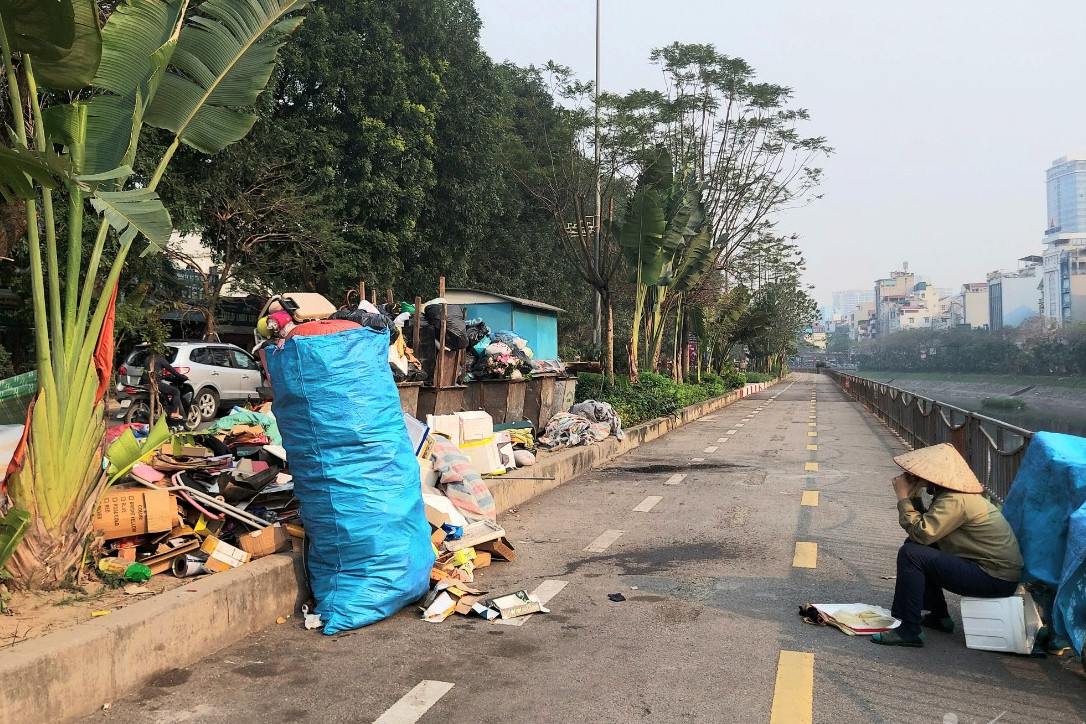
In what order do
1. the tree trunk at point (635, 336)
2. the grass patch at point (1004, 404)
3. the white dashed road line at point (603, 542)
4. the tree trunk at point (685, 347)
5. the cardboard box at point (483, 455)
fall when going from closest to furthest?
the white dashed road line at point (603, 542), the cardboard box at point (483, 455), the tree trunk at point (635, 336), the tree trunk at point (685, 347), the grass patch at point (1004, 404)

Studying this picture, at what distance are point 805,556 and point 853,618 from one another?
2.05 m

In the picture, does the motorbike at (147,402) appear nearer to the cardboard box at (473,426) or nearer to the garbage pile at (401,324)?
the garbage pile at (401,324)

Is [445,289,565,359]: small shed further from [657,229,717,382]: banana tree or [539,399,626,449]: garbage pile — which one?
[657,229,717,382]: banana tree

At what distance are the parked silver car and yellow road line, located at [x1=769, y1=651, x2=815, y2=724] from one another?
15.1 m

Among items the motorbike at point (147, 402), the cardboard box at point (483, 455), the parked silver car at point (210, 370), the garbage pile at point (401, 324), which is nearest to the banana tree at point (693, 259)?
the parked silver car at point (210, 370)

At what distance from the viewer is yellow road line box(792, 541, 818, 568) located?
7246 mm

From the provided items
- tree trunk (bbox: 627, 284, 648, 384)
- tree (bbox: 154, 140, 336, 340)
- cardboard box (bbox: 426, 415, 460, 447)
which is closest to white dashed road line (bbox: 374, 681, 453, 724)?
cardboard box (bbox: 426, 415, 460, 447)

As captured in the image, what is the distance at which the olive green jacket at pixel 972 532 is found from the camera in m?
→ 5.07

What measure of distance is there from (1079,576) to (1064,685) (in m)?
0.56

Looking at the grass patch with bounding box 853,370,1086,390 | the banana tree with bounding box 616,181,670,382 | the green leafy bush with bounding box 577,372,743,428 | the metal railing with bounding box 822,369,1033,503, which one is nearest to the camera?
the metal railing with bounding box 822,369,1033,503

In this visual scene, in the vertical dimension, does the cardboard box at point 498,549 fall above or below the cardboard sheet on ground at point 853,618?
above

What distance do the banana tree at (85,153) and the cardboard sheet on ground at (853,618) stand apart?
4.47 metres

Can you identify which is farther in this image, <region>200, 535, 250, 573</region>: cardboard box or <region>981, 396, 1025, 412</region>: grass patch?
<region>981, 396, 1025, 412</region>: grass patch

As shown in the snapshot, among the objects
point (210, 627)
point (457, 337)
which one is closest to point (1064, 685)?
point (210, 627)
